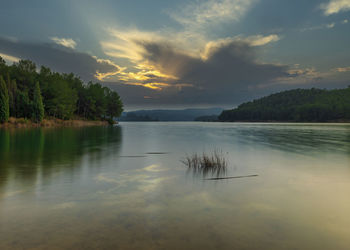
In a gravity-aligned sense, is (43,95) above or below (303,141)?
above

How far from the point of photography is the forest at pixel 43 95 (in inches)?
3265

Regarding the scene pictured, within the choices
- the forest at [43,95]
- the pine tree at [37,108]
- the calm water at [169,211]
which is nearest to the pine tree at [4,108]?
the forest at [43,95]

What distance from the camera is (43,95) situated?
10138 centimetres

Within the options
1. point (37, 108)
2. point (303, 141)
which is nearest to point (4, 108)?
point (37, 108)

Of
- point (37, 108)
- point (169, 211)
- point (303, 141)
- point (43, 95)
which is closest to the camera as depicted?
point (169, 211)

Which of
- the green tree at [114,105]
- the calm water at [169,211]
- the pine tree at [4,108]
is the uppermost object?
the green tree at [114,105]

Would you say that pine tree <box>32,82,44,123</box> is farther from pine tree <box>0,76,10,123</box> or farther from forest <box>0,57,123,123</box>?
pine tree <box>0,76,10,123</box>

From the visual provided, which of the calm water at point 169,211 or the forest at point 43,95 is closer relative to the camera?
the calm water at point 169,211

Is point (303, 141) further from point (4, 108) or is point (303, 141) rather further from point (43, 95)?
point (43, 95)

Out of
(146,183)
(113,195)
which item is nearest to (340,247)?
(113,195)

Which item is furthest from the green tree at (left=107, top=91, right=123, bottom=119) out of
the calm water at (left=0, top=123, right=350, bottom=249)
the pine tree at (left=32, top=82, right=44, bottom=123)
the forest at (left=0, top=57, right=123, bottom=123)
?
the calm water at (left=0, top=123, right=350, bottom=249)

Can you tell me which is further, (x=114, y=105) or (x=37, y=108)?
(x=114, y=105)

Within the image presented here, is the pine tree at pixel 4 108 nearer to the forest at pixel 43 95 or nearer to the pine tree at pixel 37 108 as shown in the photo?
the forest at pixel 43 95

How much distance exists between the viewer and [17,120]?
3051 inches
